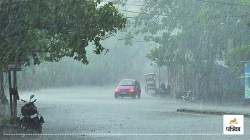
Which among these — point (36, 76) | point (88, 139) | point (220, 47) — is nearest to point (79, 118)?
point (88, 139)

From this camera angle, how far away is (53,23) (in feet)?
54.6

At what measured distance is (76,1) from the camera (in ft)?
54.4

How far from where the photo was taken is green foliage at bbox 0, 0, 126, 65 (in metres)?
16.1

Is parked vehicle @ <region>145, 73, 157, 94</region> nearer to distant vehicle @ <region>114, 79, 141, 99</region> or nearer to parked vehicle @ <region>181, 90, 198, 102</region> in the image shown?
distant vehicle @ <region>114, 79, 141, 99</region>

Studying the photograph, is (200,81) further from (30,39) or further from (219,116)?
(30,39)

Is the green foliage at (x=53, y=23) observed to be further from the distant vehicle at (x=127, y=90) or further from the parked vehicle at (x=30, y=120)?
the distant vehicle at (x=127, y=90)

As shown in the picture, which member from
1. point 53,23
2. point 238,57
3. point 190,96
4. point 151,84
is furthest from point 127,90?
point 53,23

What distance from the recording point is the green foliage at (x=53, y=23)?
16.1m

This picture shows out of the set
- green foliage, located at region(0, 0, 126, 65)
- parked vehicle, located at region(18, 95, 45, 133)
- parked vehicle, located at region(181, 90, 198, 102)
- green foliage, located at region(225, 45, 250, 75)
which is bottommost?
parked vehicle, located at region(181, 90, 198, 102)

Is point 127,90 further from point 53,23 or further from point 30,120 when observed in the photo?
point 53,23

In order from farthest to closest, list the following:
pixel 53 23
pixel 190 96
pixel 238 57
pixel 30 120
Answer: pixel 190 96 → pixel 238 57 → pixel 30 120 → pixel 53 23

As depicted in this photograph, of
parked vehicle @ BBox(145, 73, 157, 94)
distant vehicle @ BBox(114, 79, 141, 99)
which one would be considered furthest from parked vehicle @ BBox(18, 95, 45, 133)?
parked vehicle @ BBox(145, 73, 157, 94)

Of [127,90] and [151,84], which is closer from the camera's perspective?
[127,90]

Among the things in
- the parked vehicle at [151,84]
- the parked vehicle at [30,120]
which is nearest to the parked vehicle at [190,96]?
the parked vehicle at [151,84]
